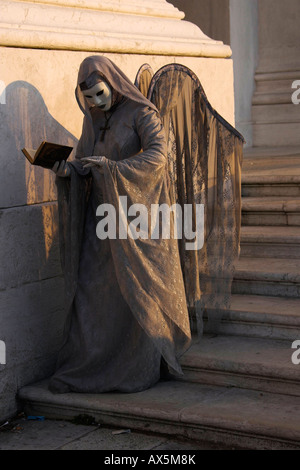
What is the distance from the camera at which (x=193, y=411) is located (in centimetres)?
478

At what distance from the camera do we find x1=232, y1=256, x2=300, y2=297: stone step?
5973 millimetres

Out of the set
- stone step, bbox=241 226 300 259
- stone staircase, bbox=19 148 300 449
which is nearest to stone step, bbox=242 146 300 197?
stone step, bbox=241 226 300 259

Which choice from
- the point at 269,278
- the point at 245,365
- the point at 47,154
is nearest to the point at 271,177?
the point at 269,278

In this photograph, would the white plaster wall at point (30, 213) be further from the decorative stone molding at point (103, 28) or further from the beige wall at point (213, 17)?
the beige wall at point (213, 17)

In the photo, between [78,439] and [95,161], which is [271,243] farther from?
[78,439]

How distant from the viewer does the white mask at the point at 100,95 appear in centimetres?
500

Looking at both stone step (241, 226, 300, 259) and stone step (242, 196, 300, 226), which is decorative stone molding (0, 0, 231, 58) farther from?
stone step (241, 226, 300, 259)

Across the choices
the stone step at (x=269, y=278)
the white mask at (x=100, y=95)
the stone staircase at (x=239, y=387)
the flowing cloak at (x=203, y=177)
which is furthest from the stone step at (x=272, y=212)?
the white mask at (x=100, y=95)

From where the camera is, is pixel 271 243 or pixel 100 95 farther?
pixel 271 243

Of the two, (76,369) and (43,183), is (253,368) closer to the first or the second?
(76,369)

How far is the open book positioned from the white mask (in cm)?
36

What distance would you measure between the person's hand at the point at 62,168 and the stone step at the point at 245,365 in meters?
1.24

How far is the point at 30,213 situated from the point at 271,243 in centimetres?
198

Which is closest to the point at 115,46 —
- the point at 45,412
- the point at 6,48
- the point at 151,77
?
the point at 151,77
